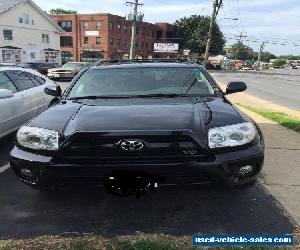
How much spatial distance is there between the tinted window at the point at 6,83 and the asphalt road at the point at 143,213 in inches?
110

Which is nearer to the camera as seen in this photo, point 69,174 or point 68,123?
point 69,174

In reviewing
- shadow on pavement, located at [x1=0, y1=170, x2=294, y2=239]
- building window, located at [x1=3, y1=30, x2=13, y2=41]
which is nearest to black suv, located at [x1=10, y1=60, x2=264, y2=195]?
shadow on pavement, located at [x1=0, y1=170, x2=294, y2=239]

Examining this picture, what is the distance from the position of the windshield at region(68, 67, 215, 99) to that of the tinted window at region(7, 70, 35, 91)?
2.50m

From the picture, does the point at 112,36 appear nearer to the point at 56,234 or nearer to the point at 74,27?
the point at 74,27

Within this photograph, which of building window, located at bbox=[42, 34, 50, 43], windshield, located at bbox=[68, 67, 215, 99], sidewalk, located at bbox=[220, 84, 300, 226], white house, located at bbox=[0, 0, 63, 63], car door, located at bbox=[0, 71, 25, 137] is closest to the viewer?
sidewalk, located at bbox=[220, 84, 300, 226]

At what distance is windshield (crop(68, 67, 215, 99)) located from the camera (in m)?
5.28

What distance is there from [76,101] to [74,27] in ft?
247

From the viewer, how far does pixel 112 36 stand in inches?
3066

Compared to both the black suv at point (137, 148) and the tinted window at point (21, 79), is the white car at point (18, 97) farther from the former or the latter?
the black suv at point (137, 148)

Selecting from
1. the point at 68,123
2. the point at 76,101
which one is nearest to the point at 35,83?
the point at 76,101

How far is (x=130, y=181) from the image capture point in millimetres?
3922

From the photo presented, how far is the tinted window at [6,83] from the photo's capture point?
24.3 ft

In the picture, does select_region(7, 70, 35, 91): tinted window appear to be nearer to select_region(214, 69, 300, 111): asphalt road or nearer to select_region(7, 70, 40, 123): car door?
select_region(7, 70, 40, 123): car door

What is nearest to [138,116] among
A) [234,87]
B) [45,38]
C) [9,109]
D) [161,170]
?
[161,170]
